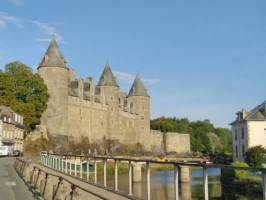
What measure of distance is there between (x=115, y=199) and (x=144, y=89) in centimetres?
5968

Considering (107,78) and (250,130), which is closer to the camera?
(250,130)

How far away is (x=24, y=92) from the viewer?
142 feet

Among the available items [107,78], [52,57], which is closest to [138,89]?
[107,78]

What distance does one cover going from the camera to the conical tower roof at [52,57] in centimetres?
4700

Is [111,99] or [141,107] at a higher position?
[111,99]

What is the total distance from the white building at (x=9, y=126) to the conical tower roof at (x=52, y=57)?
9292 mm

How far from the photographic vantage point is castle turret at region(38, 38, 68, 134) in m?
45.9

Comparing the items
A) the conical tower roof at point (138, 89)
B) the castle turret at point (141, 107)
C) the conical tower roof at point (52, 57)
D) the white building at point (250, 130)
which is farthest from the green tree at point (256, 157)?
the conical tower roof at point (138, 89)

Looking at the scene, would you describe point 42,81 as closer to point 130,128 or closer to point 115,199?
point 130,128

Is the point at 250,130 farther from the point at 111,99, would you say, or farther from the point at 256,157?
the point at 111,99

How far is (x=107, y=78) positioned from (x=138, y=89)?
411 inches

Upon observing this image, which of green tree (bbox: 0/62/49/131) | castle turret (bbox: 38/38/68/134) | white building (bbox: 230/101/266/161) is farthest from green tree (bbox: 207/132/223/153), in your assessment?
green tree (bbox: 0/62/49/131)

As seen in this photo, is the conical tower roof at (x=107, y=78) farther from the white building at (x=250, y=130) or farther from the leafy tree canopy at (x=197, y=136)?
the leafy tree canopy at (x=197, y=136)

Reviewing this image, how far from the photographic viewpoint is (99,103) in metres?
55.7
